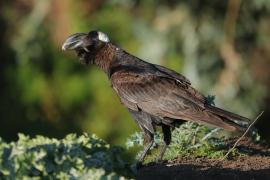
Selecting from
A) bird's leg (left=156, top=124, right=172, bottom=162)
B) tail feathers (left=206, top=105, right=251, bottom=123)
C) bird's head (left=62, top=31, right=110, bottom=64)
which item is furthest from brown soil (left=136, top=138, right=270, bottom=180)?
bird's head (left=62, top=31, right=110, bottom=64)

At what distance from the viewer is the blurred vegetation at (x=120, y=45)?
57.9 feet

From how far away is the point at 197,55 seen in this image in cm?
1769

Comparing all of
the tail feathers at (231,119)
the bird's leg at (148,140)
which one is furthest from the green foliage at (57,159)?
the bird's leg at (148,140)

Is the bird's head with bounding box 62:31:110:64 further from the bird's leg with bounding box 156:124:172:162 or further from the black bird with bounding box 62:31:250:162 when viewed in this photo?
the bird's leg with bounding box 156:124:172:162

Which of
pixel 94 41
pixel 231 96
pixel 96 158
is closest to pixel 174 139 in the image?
pixel 94 41

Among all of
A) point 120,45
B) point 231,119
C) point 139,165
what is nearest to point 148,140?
point 139,165

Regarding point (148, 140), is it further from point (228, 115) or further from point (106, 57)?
point (106, 57)

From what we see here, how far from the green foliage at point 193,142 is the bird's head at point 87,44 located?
0.97m

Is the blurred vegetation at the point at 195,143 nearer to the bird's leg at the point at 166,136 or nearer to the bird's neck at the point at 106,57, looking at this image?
the bird's leg at the point at 166,136

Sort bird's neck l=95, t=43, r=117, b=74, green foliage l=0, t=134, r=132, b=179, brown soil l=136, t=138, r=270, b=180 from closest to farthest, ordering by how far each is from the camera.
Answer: green foliage l=0, t=134, r=132, b=179
brown soil l=136, t=138, r=270, b=180
bird's neck l=95, t=43, r=117, b=74

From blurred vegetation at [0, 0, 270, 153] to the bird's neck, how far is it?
7309 millimetres

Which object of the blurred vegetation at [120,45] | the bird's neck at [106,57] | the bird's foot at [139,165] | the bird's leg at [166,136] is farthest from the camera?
the blurred vegetation at [120,45]

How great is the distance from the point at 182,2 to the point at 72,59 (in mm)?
2899

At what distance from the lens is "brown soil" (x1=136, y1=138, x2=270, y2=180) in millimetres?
7664
